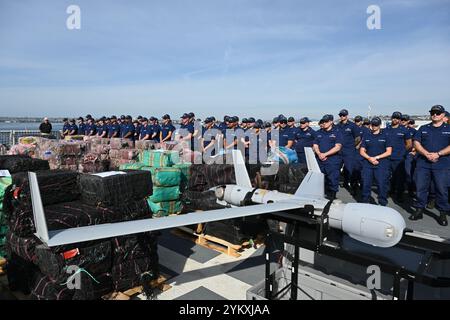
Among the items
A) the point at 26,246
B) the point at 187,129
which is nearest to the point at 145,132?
the point at 187,129

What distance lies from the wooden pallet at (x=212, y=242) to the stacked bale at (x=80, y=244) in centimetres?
156

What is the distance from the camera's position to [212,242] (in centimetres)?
593

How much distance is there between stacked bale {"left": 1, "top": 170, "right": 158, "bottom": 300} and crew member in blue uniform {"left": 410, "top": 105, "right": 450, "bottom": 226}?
18.3 feet

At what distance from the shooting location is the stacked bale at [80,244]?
3.38m

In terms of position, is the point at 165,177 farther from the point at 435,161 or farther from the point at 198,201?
the point at 435,161

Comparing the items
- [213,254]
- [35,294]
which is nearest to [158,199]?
[213,254]

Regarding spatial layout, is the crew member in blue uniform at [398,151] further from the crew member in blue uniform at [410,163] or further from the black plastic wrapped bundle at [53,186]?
the black plastic wrapped bundle at [53,186]

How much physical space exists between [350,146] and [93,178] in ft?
25.1

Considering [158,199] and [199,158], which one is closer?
[158,199]

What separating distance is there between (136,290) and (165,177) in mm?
2951

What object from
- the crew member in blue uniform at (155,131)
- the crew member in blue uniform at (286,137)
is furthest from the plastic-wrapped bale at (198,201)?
the crew member in blue uniform at (155,131)

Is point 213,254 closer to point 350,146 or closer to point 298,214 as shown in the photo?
point 298,214

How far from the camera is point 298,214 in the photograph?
12.4 feet

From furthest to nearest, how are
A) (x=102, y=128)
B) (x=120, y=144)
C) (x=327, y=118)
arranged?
(x=102, y=128) < (x=120, y=144) < (x=327, y=118)
